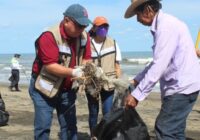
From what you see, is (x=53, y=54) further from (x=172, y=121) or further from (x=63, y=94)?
(x=172, y=121)

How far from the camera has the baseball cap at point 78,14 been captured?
17.7 ft

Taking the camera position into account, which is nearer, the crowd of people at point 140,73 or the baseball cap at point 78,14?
the crowd of people at point 140,73

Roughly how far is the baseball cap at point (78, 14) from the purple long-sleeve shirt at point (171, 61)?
85cm

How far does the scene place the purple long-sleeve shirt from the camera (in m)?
4.73

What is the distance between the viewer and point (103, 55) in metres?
7.51

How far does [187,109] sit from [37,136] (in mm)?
1811

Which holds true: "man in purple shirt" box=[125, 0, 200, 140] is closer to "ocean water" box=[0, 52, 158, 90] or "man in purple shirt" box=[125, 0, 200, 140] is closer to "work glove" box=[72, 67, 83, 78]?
"work glove" box=[72, 67, 83, 78]

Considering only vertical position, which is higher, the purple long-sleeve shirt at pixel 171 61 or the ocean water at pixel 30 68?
the purple long-sleeve shirt at pixel 171 61

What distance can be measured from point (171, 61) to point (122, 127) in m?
0.90

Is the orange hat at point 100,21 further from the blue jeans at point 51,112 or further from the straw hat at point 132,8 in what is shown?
the straw hat at point 132,8

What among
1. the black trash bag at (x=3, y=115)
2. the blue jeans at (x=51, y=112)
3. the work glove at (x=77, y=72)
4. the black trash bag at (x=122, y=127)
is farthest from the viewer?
the black trash bag at (x=3, y=115)

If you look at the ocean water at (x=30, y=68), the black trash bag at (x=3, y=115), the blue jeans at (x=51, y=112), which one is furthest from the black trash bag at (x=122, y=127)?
the black trash bag at (x=3, y=115)

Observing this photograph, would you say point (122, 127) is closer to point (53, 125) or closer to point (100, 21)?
point (100, 21)

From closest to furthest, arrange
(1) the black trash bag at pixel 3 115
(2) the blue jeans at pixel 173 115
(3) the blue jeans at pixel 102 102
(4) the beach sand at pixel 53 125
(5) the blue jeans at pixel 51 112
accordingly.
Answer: (2) the blue jeans at pixel 173 115 < (5) the blue jeans at pixel 51 112 < (3) the blue jeans at pixel 102 102 < (4) the beach sand at pixel 53 125 < (1) the black trash bag at pixel 3 115
